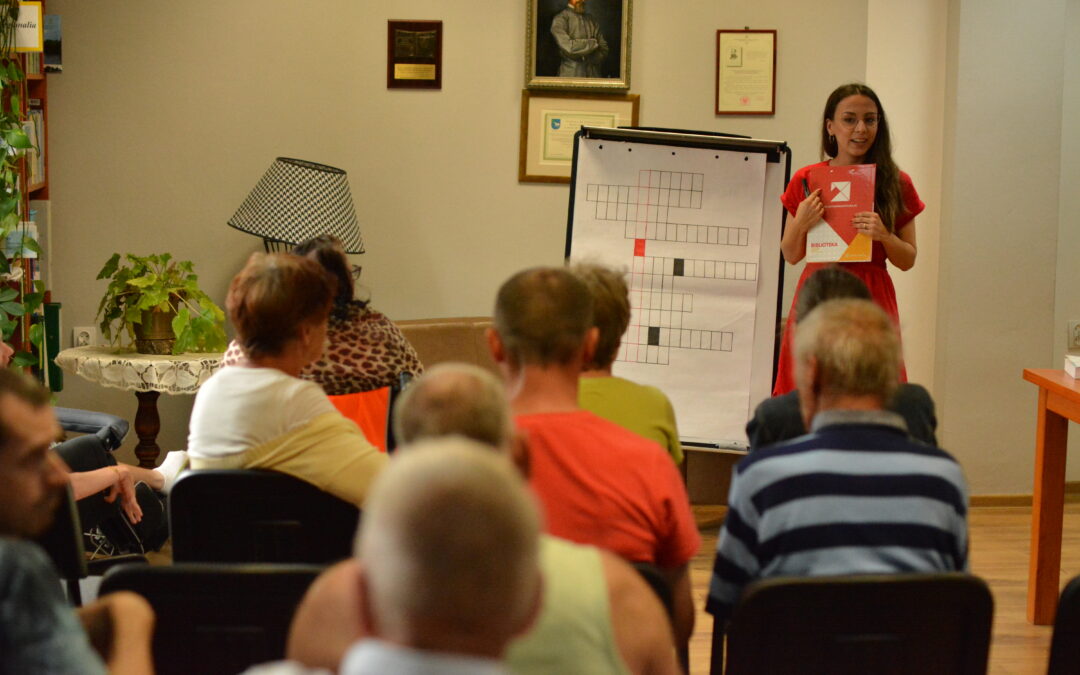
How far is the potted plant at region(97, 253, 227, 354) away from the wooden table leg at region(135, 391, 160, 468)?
20cm

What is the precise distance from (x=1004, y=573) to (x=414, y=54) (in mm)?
3009

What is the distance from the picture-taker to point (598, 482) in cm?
157

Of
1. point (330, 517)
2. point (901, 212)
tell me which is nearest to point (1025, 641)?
point (901, 212)

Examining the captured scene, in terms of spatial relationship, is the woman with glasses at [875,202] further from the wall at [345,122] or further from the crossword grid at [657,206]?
the wall at [345,122]

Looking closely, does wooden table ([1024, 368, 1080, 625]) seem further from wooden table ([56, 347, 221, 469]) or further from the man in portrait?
wooden table ([56, 347, 221, 469])

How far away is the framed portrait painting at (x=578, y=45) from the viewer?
457 cm

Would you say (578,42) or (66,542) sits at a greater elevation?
(578,42)

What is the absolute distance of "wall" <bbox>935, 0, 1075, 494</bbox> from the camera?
4.58 metres

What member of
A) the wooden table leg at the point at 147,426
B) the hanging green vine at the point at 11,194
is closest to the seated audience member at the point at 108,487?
the hanging green vine at the point at 11,194

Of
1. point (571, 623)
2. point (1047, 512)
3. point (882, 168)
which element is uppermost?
point (882, 168)

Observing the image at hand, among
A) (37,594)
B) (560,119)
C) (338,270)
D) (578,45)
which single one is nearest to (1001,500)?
(560,119)

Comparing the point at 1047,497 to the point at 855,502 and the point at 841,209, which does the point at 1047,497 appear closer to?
the point at 841,209

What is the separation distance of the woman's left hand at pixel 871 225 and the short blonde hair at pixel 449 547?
2736 mm

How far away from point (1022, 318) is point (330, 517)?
3.71 m
